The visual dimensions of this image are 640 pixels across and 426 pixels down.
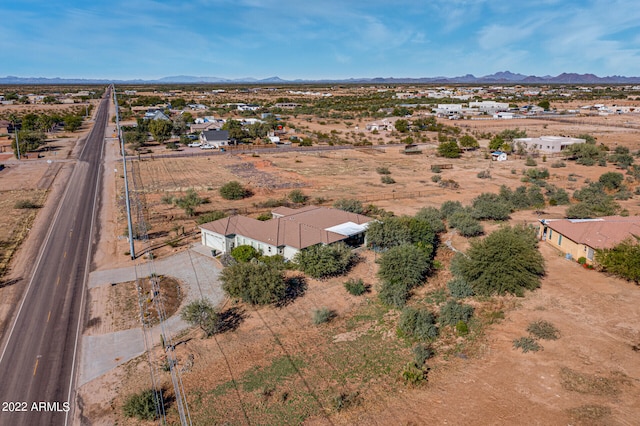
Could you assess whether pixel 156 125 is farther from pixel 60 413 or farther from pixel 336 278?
pixel 60 413

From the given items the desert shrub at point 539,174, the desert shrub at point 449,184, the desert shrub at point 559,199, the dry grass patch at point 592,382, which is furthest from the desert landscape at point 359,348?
the desert shrub at point 539,174

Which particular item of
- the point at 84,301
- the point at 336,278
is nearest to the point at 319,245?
the point at 336,278

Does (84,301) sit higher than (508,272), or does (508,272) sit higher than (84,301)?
(508,272)

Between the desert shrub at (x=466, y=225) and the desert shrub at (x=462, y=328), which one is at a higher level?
the desert shrub at (x=466, y=225)

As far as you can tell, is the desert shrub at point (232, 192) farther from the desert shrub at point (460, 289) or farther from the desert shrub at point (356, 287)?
the desert shrub at point (460, 289)

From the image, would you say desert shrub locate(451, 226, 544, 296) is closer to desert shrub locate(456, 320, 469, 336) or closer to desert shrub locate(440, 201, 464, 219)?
desert shrub locate(456, 320, 469, 336)

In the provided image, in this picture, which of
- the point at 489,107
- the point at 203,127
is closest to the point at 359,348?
the point at 203,127
